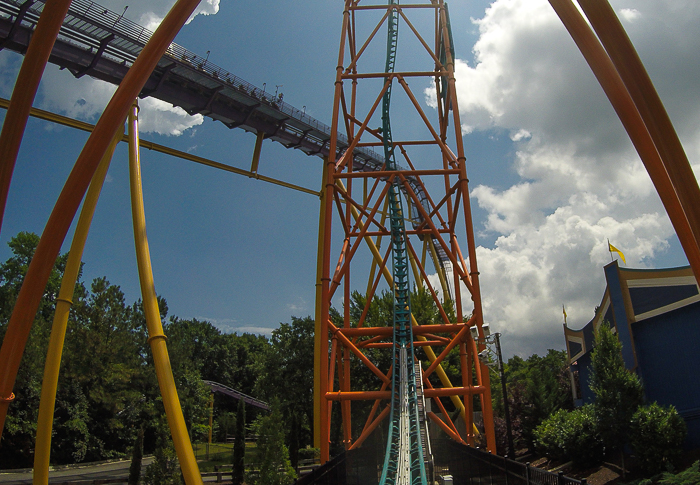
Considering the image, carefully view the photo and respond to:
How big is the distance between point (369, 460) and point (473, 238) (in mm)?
5642

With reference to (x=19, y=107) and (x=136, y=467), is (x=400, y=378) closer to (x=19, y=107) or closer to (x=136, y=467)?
(x=19, y=107)

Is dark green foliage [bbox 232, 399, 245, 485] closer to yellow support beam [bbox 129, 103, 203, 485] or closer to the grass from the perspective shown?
the grass

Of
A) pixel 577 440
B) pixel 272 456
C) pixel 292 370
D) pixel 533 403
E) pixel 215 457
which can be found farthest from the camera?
pixel 215 457

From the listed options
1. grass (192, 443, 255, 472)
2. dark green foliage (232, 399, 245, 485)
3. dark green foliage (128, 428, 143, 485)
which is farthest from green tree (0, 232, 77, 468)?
dark green foliage (232, 399, 245, 485)

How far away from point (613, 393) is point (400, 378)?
6.70m

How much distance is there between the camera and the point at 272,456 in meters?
13.3

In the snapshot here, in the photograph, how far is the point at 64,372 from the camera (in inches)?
997

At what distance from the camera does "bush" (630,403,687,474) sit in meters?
12.3

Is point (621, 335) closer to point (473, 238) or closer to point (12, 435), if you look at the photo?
point (473, 238)

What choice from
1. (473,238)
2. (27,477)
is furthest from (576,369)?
(27,477)

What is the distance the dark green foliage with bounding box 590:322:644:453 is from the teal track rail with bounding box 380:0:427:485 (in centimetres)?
572

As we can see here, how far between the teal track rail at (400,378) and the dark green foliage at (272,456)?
3.83 meters

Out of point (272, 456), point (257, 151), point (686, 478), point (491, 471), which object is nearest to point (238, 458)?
point (272, 456)

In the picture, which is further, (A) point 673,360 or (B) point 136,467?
(B) point 136,467
